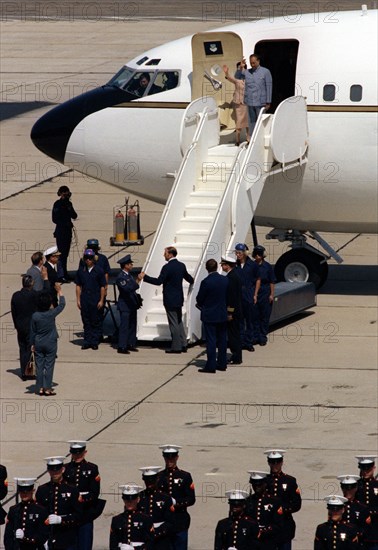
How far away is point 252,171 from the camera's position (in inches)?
985

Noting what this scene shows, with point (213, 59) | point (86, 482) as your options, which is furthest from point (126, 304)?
point (86, 482)

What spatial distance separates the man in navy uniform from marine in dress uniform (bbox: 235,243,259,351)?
1.58 m

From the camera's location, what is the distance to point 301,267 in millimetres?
26922

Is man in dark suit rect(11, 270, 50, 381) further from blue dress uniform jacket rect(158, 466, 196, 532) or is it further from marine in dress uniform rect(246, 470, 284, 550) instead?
marine in dress uniform rect(246, 470, 284, 550)

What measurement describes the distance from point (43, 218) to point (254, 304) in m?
11.0

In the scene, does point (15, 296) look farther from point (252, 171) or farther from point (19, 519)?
point (19, 519)

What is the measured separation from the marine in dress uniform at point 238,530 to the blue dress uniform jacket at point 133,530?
2.13 ft

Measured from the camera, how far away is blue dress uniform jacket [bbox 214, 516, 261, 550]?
1454cm

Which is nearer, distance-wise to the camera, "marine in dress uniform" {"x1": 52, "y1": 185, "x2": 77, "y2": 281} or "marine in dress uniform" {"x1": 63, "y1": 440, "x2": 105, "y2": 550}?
"marine in dress uniform" {"x1": 63, "y1": 440, "x2": 105, "y2": 550}

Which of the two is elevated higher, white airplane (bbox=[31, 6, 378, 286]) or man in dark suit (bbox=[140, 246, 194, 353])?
white airplane (bbox=[31, 6, 378, 286])

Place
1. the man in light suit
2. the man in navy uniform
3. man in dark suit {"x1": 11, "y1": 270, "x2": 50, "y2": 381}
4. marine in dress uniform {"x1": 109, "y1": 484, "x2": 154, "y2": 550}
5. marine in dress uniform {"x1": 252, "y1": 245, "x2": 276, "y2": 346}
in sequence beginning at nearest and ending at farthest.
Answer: marine in dress uniform {"x1": 109, "y1": 484, "x2": 154, "y2": 550}
man in dark suit {"x1": 11, "y1": 270, "x2": 50, "y2": 381}
the man in navy uniform
marine in dress uniform {"x1": 252, "y1": 245, "x2": 276, "y2": 346}
the man in light suit

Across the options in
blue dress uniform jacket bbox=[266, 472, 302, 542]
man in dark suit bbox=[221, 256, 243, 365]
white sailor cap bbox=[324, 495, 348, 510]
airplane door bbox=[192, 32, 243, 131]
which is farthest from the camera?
airplane door bbox=[192, 32, 243, 131]

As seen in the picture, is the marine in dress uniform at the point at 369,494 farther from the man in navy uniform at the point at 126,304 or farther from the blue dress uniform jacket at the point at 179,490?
the man in navy uniform at the point at 126,304

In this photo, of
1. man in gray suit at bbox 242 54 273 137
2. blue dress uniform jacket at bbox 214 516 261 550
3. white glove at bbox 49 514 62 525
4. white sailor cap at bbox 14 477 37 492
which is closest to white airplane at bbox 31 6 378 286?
man in gray suit at bbox 242 54 273 137
